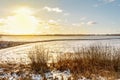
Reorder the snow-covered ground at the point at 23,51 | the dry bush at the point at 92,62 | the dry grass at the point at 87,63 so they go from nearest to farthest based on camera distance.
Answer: the dry grass at the point at 87,63, the dry bush at the point at 92,62, the snow-covered ground at the point at 23,51

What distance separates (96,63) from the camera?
39.6 ft

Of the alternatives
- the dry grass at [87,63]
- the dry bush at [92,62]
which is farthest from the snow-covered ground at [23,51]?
the dry bush at [92,62]

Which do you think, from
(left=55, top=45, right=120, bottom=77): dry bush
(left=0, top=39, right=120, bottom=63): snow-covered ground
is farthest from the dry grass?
(left=0, top=39, right=120, bottom=63): snow-covered ground

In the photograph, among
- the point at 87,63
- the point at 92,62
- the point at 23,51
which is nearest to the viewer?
the point at 87,63

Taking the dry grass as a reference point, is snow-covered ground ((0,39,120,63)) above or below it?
below

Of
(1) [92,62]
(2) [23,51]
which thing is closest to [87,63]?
(1) [92,62]

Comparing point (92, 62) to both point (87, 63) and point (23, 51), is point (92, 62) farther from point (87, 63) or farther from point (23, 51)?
point (23, 51)

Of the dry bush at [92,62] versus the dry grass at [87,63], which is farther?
the dry bush at [92,62]

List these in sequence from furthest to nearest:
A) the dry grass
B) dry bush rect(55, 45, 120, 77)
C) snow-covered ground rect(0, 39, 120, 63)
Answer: snow-covered ground rect(0, 39, 120, 63) → dry bush rect(55, 45, 120, 77) → the dry grass

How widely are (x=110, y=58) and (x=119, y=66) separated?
2.81 feet

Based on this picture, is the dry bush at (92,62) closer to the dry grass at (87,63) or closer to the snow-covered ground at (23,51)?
the dry grass at (87,63)

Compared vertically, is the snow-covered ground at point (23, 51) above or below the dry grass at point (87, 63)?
below

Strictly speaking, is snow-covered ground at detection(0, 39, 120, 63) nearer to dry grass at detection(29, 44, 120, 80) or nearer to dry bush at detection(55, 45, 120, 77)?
dry grass at detection(29, 44, 120, 80)

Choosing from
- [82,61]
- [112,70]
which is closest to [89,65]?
[82,61]
